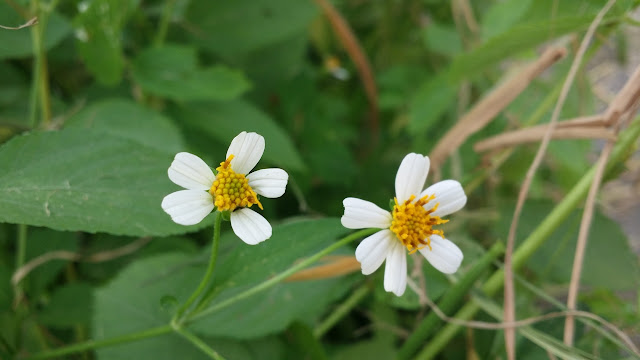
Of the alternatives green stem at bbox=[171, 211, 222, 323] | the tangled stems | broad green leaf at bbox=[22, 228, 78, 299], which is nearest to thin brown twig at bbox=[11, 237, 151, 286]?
broad green leaf at bbox=[22, 228, 78, 299]

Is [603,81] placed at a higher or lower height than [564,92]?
higher

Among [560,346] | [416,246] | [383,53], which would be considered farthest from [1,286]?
[383,53]

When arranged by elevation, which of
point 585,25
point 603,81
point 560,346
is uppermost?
point 603,81

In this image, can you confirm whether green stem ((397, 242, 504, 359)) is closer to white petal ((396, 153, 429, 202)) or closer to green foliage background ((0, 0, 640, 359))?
green foliage background ((0, 0, 640, 359))

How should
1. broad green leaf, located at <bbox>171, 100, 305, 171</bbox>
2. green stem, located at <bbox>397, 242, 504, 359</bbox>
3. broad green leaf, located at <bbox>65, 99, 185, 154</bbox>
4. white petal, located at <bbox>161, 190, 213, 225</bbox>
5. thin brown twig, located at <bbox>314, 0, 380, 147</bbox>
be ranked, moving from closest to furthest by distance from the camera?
white petal, located at <bbox>161, 190, 213, 225</bbox>, green stem, located at <bbox>397, 242, 504, 359</bbox>, broad green leaf, located at <bbox>65, 99, 185, 154</bbox>, broad green leaf, located at <bbox>171, 100, 305, 171</bbox>, thin brown twig, located at <bbox>314, 0, 380, 147</bbox>

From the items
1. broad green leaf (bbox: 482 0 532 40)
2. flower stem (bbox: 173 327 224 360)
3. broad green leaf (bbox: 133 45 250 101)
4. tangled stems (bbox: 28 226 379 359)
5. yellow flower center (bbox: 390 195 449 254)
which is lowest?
flower stem (bbox: 173 327 224 360)

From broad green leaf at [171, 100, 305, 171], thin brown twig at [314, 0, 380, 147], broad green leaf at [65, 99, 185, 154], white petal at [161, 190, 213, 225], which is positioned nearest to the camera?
white petal at [161, 190, 213, 225]

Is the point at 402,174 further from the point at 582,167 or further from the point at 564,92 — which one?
the point at 582,167

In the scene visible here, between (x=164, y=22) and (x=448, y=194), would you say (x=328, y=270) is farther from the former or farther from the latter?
(x=164, y=22)
